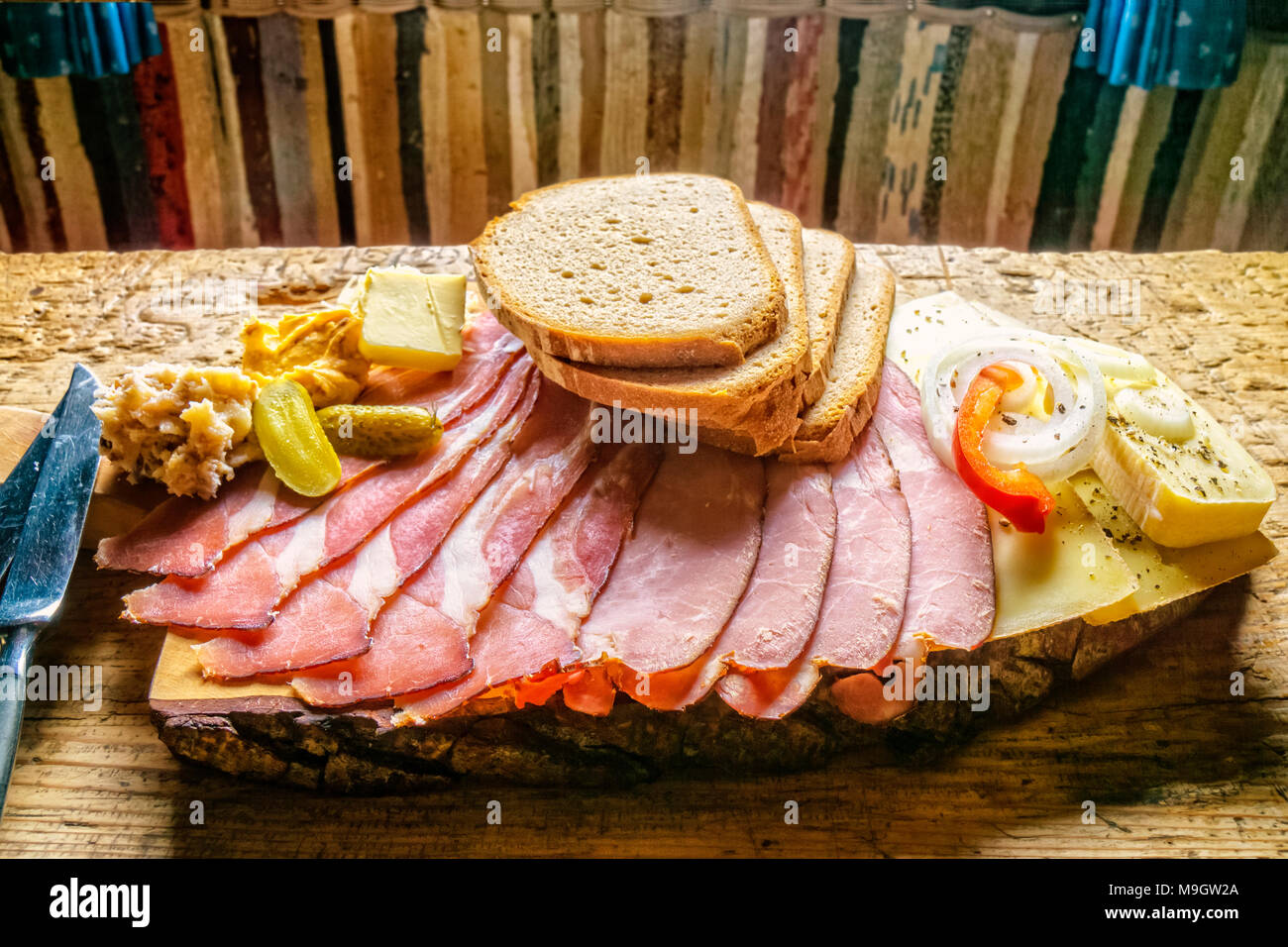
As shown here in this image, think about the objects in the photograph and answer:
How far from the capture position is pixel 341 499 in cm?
245

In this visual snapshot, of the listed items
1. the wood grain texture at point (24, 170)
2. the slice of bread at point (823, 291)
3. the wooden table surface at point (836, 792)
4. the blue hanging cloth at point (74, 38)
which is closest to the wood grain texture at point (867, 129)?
the slice of bread at point (823, 291)

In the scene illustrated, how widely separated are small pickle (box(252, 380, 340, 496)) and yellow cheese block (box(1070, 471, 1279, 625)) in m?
1.89

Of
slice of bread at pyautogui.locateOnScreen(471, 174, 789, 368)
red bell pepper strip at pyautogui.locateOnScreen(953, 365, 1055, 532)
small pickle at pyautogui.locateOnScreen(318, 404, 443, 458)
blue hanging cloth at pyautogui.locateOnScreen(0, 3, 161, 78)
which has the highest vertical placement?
blue hanging cloth at pyautogui.locateOnScreen(0, 3, 161, 78)

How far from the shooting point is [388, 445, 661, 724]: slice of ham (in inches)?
82.4

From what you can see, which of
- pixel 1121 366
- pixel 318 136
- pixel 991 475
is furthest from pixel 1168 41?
pixel 318 136

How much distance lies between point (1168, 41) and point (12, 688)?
485 centimetres

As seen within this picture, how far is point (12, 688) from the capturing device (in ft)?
6.66

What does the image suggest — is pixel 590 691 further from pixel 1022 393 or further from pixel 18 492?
pixel 18 492

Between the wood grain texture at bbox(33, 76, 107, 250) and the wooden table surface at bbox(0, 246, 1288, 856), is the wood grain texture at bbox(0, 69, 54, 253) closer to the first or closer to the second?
the wood grain texture at bbox(33, 76, 107, 250)

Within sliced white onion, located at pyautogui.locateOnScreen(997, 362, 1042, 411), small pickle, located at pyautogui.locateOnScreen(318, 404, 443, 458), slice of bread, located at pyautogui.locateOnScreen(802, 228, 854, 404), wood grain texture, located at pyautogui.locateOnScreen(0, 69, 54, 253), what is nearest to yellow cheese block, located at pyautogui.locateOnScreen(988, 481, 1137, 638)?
sliced white onion, located at pyautogui.locateOnScreen(997, 362, 1042, 411)

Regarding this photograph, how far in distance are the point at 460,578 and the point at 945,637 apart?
1108mm

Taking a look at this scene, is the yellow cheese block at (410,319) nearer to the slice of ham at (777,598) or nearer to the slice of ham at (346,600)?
the slice of ham at (346,600)
